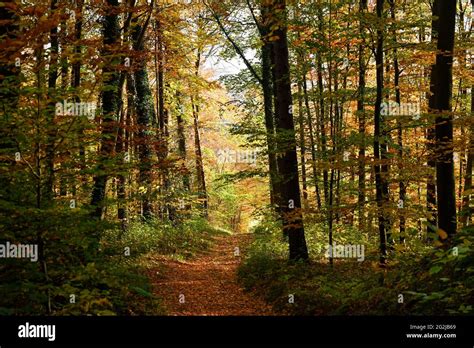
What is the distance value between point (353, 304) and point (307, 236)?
723 centimetres

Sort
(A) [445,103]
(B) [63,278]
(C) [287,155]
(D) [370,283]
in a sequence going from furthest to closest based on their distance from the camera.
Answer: (C) [287,155] → (D) [370,283] → (A) [445,103] → (B) [63,278]

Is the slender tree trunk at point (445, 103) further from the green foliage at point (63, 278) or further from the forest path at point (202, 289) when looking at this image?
the green foliage at point (63, 278)

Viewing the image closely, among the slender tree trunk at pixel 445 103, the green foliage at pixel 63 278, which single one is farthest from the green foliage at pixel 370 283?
the green foliage at pixel 63 278

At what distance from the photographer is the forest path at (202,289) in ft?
27.0

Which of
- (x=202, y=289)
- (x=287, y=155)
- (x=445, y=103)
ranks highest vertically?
(x=445, y=103)

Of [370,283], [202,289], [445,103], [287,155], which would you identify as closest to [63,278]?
[202,289]

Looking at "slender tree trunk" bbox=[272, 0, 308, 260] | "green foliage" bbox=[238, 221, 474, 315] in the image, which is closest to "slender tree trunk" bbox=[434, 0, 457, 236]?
"green foliage" bbox=[238, 221, 474, 315]

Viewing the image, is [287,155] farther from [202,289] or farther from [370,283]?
[202,289]

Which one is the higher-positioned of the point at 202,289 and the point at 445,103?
the point at 445,103

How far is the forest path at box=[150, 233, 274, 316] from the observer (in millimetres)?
8232

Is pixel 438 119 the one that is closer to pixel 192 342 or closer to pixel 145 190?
pixel 192 342

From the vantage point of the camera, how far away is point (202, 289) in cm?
1023

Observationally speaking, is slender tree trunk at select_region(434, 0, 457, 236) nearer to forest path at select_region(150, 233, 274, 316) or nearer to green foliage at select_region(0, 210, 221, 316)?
forest path at select_region(150, 233, 274, 316)

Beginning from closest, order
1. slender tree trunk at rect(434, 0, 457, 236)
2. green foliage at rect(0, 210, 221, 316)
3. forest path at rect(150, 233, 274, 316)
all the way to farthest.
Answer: green foliage at rect(0, 210, 221, 316)
slender tree trunk at rect(434, 0, 457, 236)
forest path at rect(150, 233, 274, 316)
